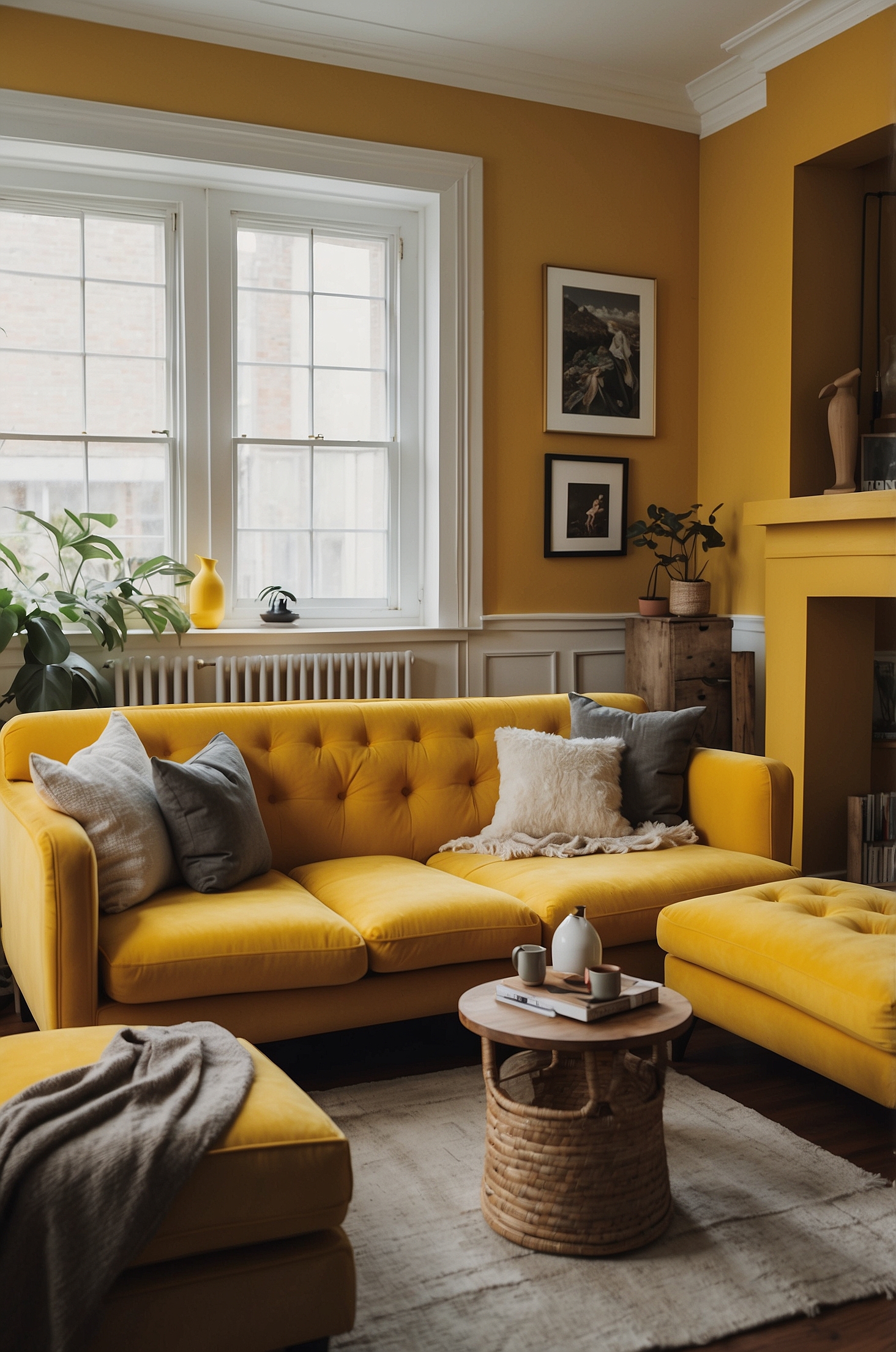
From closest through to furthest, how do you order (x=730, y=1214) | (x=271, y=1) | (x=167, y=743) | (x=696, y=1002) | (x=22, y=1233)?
1. (x=22, y=1233)
2. (x=730, y=1214)
3. (x=696, y=1002)
4. (x=167, y=743)
5. (x=271, y=1)

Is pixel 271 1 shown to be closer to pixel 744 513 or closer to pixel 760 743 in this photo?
pixel 744 513

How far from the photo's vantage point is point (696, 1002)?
8.93 ft

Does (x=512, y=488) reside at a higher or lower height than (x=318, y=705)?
higher

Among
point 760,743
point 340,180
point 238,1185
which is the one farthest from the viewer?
point 760,743

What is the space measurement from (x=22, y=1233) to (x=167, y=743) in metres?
1.76

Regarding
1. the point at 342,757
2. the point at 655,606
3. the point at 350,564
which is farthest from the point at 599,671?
the point at 342,757

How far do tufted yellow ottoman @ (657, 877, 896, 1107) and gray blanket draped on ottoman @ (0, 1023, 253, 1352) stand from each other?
3.98ft

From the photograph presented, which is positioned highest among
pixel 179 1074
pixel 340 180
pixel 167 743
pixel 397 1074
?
pixel 340 180

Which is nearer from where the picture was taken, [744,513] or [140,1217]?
[140,1217]

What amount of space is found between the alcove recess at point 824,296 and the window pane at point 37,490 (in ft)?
8.68

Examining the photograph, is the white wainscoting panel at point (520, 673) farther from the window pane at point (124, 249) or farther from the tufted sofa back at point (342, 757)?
the window pane at point (124, 249)

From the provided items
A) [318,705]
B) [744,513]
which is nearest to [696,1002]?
[318,705]

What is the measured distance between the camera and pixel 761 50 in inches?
164

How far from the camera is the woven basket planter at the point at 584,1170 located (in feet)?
6.44
